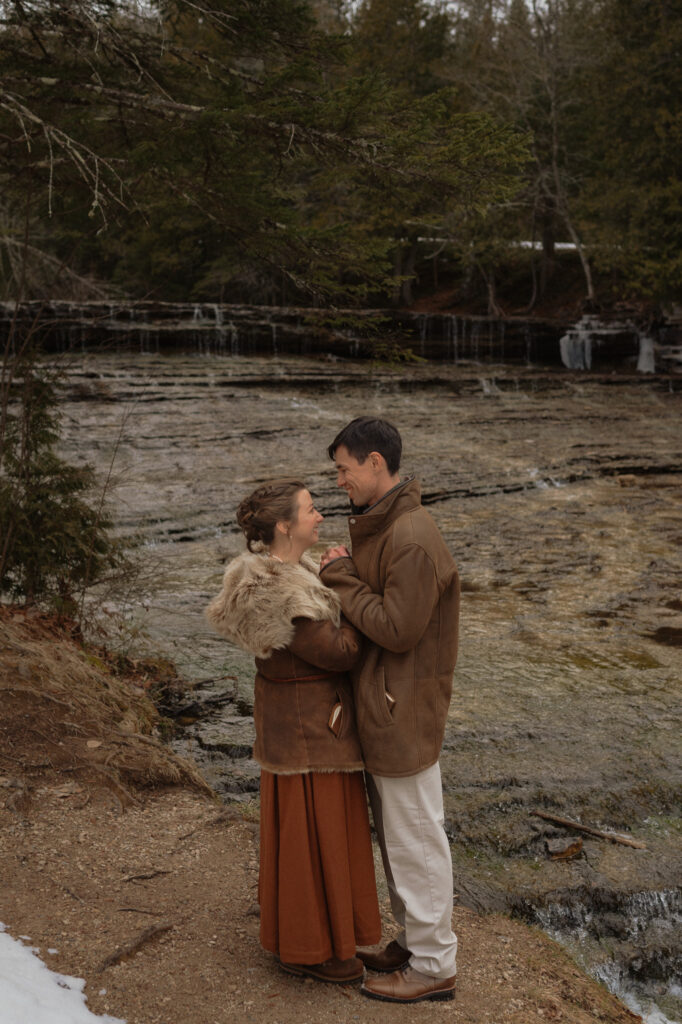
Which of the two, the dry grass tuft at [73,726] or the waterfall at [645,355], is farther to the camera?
the waterfall at [645,355]

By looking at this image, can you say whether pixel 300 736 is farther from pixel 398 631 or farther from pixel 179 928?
pixel 179 928

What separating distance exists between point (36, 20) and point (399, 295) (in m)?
27.0

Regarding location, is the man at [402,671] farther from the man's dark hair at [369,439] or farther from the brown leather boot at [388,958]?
the brown leather boot at [388,958]

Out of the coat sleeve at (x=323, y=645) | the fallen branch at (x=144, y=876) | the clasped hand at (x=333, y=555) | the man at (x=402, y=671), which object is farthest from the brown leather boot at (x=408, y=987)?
the clasped hand at (x=333, y=555)

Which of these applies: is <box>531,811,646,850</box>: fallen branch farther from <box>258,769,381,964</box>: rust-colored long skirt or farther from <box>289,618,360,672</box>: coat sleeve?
<box>289,618,360,672</box>: coat sleeve

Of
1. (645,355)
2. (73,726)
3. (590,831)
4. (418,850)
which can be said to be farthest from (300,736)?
(645,355)

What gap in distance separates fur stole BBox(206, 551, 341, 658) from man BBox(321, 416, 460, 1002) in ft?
0.36

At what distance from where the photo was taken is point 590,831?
16.9 ft

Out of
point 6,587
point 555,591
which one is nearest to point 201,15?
point 6,587

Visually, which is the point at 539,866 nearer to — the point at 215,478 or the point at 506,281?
the point at 215,478

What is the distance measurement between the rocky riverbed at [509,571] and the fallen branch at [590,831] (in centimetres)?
6

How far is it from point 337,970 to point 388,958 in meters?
0.22

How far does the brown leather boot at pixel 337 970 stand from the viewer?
309 centimetres

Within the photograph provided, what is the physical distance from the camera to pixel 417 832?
2967 millimetres
